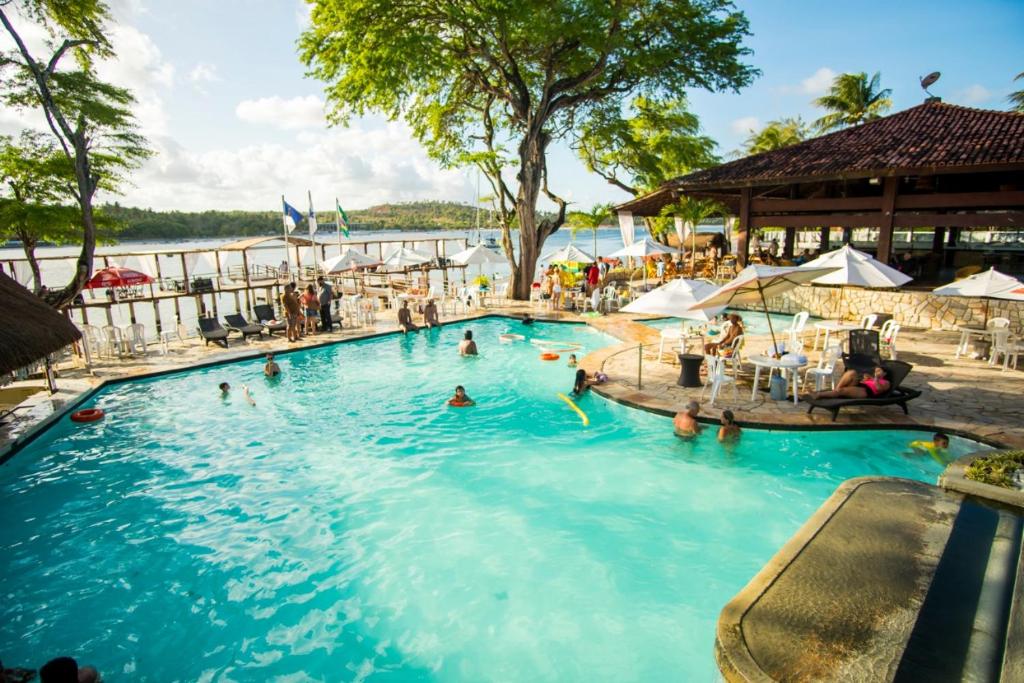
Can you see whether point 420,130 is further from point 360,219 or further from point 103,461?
point 360,219

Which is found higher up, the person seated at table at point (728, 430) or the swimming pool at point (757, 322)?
the swimming pool at point (757, 322)

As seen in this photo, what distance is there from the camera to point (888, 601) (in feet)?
12.4

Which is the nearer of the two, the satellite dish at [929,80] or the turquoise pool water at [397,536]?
the turquoise pool water at [397,536]

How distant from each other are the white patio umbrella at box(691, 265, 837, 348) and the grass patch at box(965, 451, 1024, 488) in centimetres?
337

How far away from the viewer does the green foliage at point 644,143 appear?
24.7 m

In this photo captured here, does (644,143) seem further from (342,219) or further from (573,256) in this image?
(342,219)

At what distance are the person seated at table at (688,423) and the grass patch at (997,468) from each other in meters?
3.57

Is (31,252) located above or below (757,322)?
above

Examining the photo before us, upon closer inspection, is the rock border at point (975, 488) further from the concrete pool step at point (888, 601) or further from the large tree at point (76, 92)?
the large tree at point (76, 92)

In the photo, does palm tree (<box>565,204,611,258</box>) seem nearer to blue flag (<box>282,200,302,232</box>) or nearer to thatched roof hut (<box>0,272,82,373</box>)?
blue flag (<box>282,200,302,232</box>)

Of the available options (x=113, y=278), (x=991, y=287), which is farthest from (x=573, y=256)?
(x=113, y=278)

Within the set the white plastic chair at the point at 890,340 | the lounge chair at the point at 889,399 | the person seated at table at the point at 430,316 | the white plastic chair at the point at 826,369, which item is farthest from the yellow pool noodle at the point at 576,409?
the person seated at table at the point at 430,316

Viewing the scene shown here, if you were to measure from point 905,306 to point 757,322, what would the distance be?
12.8 ft

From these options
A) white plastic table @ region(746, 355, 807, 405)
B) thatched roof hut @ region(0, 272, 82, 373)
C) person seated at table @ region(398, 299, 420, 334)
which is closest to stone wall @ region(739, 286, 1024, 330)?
white plastic table @ region(746, 355, 807, 405)
